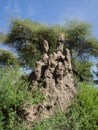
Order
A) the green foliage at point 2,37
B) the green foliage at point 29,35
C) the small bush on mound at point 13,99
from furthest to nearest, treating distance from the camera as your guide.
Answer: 1. the green foliage at point 2,37
2. the green foliage at point 29,35
3. the small bush on mound at point 13,99

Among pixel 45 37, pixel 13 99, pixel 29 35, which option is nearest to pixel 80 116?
pixel 13 99

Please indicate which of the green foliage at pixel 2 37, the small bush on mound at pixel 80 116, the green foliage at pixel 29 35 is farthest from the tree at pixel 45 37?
the small bush on mound at pixel 80 116

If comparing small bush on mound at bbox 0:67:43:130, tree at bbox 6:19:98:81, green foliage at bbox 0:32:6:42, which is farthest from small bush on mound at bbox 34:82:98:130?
green foliage at bbox 0:32:6:42

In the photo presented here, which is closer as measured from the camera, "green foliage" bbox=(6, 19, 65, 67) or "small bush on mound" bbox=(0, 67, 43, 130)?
"small bush on mound" bbox=(0, 67, 43, 130)

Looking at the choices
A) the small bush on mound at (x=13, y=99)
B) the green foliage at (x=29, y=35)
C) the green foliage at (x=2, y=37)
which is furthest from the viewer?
the green foliage at (x=2, y=37)

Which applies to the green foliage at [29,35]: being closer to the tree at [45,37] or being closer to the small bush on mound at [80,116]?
the tree at [45,37]

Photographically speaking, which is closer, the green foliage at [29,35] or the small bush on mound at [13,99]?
the small bush on mound at [13,99]

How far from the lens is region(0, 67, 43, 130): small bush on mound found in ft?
41.8

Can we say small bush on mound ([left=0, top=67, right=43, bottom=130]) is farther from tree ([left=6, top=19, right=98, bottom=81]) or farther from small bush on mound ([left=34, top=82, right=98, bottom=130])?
tree ([left=6, top=19, right=98, bottom=81])

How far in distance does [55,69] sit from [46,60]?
1.98ft

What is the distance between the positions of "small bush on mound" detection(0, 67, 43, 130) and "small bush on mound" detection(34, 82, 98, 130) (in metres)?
0.69

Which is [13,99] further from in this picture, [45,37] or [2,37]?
[2,37]

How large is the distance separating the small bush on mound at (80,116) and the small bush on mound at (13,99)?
686 mm

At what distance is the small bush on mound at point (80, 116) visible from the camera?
12.8 meters
